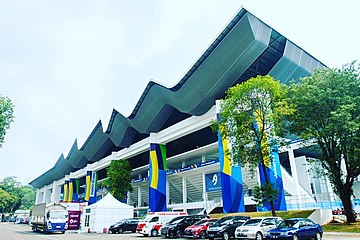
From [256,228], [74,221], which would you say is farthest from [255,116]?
[74,221]

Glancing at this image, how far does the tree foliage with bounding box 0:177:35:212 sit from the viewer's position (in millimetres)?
95125

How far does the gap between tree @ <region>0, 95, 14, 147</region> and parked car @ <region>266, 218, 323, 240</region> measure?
20.1 m

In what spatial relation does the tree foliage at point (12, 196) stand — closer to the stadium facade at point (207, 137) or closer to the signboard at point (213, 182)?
the stadium facade at point (207, 137)

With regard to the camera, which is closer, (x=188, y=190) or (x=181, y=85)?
(x=181, y=85)

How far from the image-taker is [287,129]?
74.4ft

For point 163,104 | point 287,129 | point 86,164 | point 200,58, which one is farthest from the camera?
point 86,164

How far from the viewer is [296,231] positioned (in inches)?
593

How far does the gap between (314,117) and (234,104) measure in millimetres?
5927

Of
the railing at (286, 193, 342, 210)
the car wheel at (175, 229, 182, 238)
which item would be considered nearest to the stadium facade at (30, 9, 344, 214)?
the railing at (286, 193, 342, 210)

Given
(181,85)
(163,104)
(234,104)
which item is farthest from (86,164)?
(234,104)

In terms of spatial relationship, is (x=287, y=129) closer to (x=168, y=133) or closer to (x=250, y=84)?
(x=250, y=84)

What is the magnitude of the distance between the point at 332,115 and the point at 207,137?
Result: 88.1 feet

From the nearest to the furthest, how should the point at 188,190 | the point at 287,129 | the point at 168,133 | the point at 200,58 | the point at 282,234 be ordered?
the point at 282,234
the point at 287,129
the point at 200,58
the point at 168,133
the point at 188,190

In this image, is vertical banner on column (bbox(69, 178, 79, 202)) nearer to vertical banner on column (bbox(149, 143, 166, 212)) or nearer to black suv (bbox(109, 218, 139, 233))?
vertical banner on column (bbox(149, 143, 166, 212))
